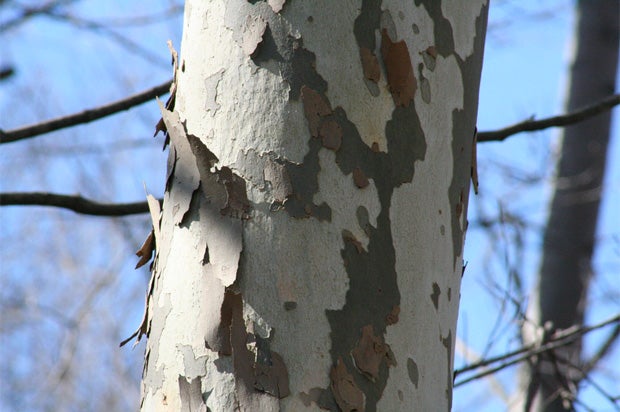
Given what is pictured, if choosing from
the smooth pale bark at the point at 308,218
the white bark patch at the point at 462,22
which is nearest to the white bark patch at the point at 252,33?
the smooth pale bark at the point at 308,218

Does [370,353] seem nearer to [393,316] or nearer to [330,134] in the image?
[393,316]

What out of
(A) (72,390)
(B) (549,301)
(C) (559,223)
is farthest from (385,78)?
(A) (72,390)

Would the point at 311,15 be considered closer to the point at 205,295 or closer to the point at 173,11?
the point at 205,295

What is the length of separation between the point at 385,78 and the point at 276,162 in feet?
0.60

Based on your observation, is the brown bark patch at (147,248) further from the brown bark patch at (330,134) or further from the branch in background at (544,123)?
the branch in background at (544,123)

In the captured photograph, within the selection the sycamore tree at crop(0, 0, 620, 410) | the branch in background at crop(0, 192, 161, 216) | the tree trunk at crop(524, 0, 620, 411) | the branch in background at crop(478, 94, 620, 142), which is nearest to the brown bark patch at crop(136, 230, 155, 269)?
the sycamore tree at crop(0, 0, 620, 410)

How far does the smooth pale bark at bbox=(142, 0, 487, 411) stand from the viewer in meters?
0.83

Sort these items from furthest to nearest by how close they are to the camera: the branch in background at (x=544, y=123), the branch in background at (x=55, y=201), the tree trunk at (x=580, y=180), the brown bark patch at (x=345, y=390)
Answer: the tree trunk at (x=580, y=180), the branch in background at (x=544, y=123), the branch in background at (x=55, y=201), the brown bark patch at (x=345, y=390)

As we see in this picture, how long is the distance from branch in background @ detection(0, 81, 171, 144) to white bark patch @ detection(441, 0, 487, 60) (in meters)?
0.97

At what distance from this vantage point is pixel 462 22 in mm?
1057

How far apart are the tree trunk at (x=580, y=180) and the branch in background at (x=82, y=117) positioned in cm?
219

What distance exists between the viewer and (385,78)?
0.94 meters

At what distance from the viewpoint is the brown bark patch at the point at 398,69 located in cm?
94

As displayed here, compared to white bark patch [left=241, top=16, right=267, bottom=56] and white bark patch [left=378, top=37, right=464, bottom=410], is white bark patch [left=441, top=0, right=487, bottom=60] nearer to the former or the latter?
white bark patch [left=378, top=37, right=464, bottom=410]
